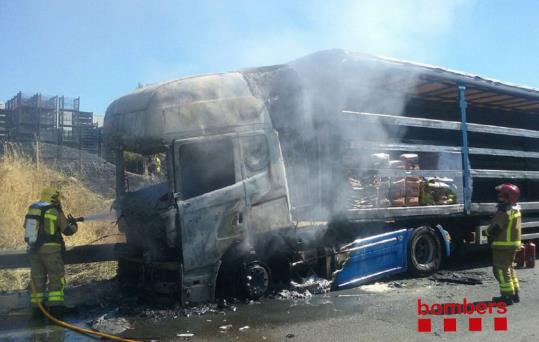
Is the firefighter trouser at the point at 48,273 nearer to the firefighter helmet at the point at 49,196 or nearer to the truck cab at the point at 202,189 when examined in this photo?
the firefighter helmet at the point at 49,196

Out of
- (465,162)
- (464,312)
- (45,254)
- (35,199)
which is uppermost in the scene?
(465,162)

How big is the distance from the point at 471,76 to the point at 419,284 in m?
3.62

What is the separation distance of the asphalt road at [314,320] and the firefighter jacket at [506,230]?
2.41 feet

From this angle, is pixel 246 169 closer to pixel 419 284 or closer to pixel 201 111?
pixel 201 111

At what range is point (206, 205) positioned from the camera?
17.9ft

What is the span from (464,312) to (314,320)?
176 cm

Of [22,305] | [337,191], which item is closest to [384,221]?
[337,191]

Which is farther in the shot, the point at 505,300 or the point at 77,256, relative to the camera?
the point at 77,256

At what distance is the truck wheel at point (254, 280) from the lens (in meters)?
5.74

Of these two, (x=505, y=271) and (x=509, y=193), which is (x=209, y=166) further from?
(x=505, y=271)

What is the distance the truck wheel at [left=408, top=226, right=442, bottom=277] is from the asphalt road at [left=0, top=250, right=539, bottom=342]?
2.28ft

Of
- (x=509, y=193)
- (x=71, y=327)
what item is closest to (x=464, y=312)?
(x=509, y=193)

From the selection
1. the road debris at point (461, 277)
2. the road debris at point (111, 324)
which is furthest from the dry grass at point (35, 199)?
the road debris at point (461, 277)

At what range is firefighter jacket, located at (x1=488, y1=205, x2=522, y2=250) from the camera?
5.91 metres
